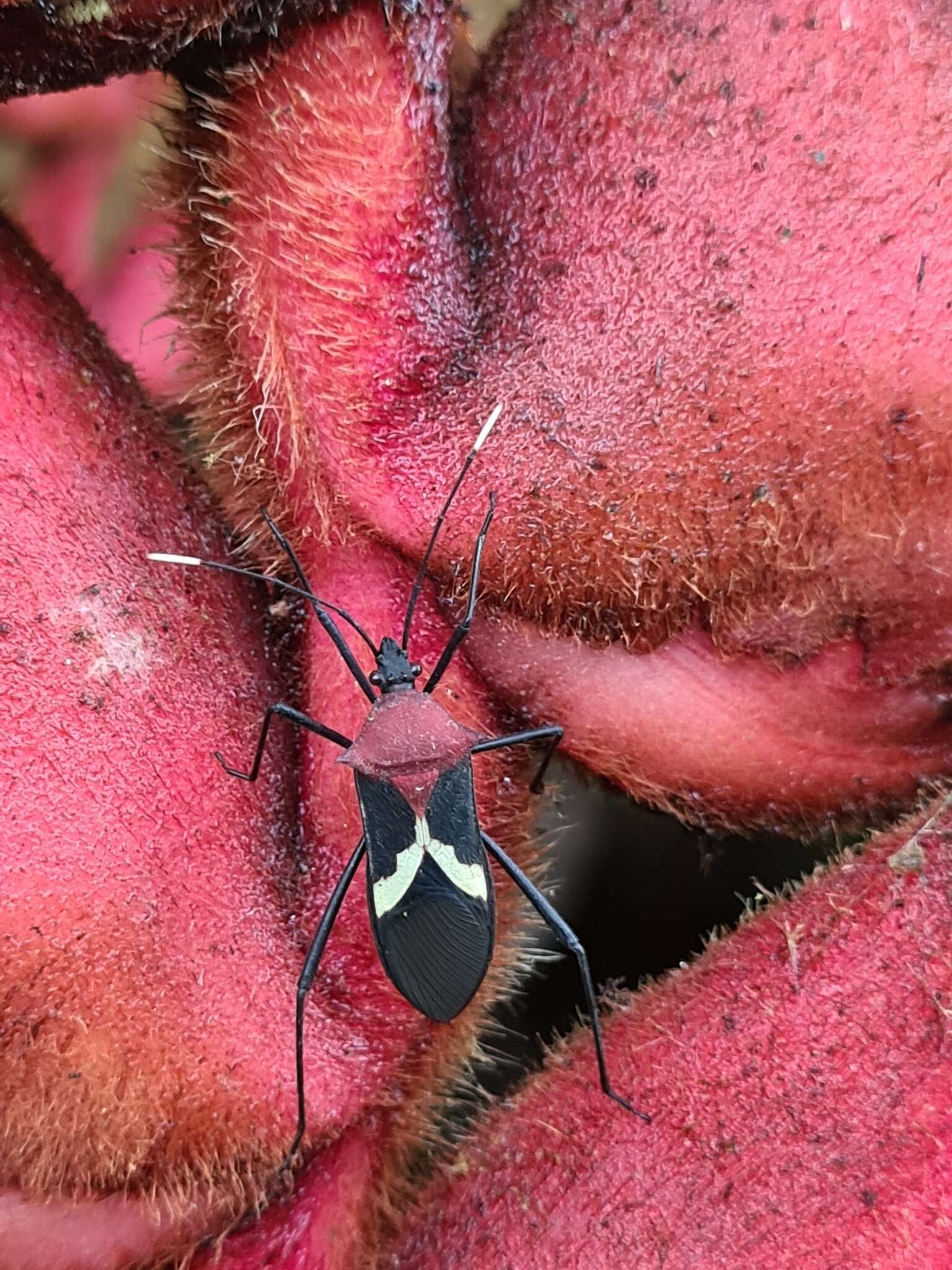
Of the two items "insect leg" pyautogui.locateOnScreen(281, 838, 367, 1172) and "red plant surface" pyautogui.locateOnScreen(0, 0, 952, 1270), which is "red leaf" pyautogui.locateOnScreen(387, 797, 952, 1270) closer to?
"red plant surface" pyautogui.locateOnScreen(0, 0, 952, 1270)

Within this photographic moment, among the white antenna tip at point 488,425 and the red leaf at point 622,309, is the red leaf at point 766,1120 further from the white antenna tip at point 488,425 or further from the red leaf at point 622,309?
the white antenna tip at point 488,425

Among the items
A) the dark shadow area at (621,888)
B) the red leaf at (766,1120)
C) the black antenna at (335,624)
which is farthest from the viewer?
the dark shadow area at (621,888)

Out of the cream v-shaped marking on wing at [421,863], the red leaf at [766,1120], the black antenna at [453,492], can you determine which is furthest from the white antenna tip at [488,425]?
the red leaf at [766,1120]

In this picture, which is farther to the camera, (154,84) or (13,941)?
(154,84)

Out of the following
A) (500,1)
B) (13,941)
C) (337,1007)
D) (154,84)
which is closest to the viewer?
(13,941)

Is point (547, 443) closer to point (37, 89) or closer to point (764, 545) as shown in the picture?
point (764, 545)

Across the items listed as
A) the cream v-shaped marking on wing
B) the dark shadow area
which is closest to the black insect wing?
the cream v-shaped marking on wing

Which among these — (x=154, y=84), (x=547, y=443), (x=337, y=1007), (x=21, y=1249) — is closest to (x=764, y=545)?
(x=547, y=443)
